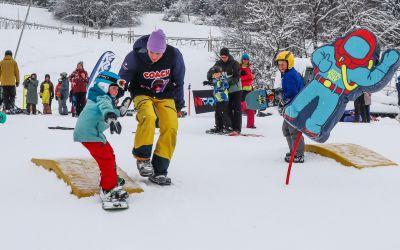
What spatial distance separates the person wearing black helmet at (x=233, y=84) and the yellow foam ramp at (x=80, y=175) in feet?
14.5

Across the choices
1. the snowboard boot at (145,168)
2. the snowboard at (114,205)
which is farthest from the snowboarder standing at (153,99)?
the snowboard at (114,205)

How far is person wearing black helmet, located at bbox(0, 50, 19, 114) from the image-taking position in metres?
13.2

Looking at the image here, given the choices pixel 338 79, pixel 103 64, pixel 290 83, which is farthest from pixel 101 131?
pixel 103 64

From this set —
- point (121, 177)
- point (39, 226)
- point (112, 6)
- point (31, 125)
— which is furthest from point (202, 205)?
point (112, 6)

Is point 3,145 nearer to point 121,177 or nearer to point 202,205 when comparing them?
point 121,177

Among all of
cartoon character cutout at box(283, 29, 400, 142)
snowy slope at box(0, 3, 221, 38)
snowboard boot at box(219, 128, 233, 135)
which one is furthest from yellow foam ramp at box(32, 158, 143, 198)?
snowy slope at box(0, 3, 221, 38)

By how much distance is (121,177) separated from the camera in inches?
198

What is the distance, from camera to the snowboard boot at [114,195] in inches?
169

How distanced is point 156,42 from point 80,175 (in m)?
1.52

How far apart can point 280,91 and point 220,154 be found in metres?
1.27

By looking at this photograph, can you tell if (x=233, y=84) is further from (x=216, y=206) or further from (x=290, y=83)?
(x=216, y=206)

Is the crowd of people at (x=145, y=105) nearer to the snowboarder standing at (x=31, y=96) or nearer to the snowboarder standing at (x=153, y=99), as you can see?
the snowboarder standing at (x=153, y=99)

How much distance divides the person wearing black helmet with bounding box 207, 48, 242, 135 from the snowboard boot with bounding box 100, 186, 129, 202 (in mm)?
5185

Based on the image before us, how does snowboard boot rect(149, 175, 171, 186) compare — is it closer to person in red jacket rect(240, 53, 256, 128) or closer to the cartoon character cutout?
the cartoon character cutout
